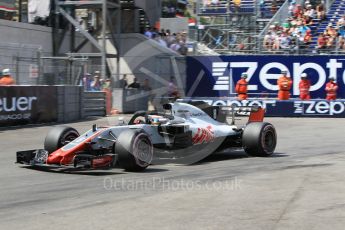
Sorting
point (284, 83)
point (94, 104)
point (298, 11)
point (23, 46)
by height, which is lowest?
point (94, 104)

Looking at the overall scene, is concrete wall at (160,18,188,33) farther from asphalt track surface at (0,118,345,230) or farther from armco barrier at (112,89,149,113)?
asphalt track surface at (0,118,345,230)

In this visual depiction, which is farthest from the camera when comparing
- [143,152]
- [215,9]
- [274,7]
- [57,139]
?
[215,9]

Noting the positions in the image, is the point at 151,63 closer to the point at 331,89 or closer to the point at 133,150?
the point at 331,89

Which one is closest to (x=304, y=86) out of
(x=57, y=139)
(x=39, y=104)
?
(x=39, y=104)

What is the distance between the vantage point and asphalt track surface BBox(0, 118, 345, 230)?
555 centimetres

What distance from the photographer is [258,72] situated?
2514cm

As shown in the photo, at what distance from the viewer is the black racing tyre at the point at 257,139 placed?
1025 cm

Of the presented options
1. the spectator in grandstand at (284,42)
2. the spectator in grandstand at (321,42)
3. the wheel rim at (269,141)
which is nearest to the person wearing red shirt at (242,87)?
the spectator in grandstand at (284,42)

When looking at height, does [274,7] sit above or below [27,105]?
above

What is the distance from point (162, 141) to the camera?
31.2 ft

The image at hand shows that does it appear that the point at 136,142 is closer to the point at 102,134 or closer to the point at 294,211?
the point at 102,134

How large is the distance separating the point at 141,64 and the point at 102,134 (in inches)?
800

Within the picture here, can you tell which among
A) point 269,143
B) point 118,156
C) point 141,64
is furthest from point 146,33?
point 118,156

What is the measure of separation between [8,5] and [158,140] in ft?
53.2
